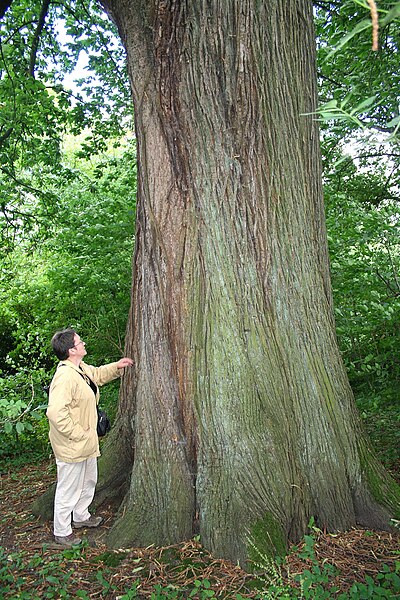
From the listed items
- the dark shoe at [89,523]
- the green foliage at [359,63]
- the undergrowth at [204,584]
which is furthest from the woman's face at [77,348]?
the green foliage at [359,63]

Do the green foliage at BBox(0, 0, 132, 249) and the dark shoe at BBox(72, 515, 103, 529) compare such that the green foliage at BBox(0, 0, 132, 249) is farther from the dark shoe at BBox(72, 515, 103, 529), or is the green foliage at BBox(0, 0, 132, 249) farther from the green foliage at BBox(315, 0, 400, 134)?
the dark shoe at BBox(72, 515, 103, 529)

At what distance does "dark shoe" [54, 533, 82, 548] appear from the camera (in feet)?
13.9

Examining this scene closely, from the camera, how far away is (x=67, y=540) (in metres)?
4.29

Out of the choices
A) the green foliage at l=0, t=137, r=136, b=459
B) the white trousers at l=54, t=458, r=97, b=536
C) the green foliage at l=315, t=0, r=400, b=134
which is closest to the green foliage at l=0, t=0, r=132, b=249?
the green foliage at l=0, t=137, r=136, b=459

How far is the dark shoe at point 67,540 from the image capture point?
4.24 meters

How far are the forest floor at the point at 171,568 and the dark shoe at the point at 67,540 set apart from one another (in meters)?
0.06

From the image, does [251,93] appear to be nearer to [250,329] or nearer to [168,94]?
[168,94]

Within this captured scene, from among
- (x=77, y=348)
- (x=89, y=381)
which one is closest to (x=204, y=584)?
(x=89, y=381)

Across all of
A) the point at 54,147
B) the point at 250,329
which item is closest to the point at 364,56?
the point at 250,329

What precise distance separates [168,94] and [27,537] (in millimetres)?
3488

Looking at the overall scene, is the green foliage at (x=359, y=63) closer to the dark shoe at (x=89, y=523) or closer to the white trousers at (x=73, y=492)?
the white trousers at (x=73, y=492)

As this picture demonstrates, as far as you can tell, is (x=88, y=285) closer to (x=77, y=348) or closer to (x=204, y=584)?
(x=77, y=348)

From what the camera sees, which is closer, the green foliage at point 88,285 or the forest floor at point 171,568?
the forest floor at point 171,568

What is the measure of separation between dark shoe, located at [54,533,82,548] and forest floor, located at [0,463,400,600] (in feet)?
0.19
